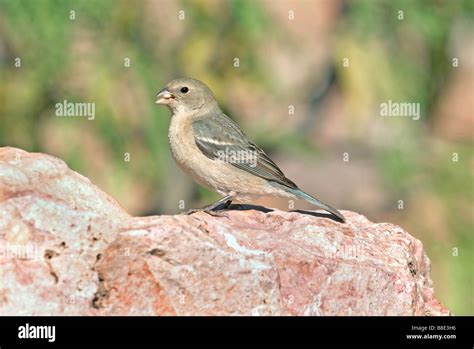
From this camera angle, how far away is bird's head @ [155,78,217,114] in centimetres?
830

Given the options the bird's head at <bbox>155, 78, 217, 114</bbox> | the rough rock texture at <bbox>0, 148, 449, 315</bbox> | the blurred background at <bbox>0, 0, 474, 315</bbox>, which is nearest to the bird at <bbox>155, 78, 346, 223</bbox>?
the bird's head at <bbox>155, 78, 217, 114</bbox>

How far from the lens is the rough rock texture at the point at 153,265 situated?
555 cm

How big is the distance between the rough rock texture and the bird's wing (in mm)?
1474

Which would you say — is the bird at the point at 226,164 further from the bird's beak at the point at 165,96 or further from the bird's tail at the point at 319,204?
the bird's beak at the point at 165,96

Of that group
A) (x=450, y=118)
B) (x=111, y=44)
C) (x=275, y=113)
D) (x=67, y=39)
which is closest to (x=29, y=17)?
(x=67, y=39)

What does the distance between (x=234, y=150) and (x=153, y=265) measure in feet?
7.98

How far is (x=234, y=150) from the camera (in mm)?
7914

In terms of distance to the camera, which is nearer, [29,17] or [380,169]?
[29,17]

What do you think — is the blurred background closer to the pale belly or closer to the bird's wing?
the bird's wing

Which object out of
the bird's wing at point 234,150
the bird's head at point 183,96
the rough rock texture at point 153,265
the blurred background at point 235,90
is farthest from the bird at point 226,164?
the blurred background at point 235,90

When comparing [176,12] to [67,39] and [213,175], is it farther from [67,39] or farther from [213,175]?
[213,175]

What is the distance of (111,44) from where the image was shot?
11.6 metres

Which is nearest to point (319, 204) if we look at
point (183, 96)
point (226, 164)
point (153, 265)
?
point (226, 164)

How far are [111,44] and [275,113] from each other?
12.6 feet
